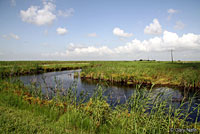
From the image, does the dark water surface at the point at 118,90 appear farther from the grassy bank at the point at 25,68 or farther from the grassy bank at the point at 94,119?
the grassy bank at the point at 25,68

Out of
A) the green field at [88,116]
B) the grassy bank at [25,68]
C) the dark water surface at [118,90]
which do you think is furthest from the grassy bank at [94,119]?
the grassy bank at [25,68]

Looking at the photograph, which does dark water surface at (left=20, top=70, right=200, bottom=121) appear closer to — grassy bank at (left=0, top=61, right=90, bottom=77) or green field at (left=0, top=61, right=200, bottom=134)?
green field at (left=0, top=61, right=200, bottom=134)

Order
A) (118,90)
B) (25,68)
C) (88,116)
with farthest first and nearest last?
(25,68) → (118,90) → (88,116)

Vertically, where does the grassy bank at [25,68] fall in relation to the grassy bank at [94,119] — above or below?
above

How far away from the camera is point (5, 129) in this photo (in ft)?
11.5

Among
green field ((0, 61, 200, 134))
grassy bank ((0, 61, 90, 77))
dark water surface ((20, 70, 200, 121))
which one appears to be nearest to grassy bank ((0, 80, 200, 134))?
green field ((0, 61, 200, 134))

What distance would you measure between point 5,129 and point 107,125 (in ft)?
10.6

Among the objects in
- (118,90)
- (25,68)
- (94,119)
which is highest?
(25,68)

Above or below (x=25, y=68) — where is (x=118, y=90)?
below

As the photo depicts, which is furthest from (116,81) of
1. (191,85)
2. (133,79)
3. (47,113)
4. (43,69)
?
(43,69)

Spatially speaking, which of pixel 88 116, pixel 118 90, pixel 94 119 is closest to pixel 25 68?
pixel 118 90

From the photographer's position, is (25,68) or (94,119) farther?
(25,68)

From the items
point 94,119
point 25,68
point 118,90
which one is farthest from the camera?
point 25,68

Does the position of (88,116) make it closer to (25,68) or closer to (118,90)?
(118,90)
